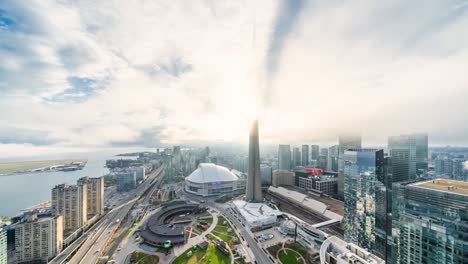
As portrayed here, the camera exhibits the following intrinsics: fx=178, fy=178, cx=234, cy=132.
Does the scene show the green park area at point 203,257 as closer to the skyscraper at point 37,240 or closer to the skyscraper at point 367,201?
the skyscraper at point 37,240

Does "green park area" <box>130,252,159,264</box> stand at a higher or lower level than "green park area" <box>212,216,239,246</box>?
higher

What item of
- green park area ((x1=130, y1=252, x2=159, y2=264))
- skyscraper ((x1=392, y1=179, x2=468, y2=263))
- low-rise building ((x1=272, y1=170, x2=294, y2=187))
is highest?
skyscraper ((x1=392, y1=179, x2=468, y2=263))

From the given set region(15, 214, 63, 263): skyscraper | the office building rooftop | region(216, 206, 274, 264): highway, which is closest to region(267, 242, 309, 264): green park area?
region(216, 206, 274, 264): highway

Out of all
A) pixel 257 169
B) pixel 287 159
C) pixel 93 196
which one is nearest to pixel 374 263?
pixel 257 169

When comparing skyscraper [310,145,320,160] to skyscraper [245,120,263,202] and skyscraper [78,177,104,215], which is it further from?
skyscraper [78,177,104,215]

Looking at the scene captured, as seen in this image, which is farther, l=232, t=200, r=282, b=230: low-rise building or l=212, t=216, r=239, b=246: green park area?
l=232, t=200, r=282, b=230: low-rise building

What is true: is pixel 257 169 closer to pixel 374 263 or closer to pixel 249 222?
pixel 249 222

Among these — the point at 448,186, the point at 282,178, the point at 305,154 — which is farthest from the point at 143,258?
the point at 305,154

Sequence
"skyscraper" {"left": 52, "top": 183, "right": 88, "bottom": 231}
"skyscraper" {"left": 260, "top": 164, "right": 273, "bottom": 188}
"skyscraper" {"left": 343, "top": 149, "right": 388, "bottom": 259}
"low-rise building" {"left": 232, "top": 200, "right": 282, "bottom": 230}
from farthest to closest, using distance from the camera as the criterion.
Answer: "skyscraper" {"left": 260, "top": 164, "right": 273, "bottom": 188} → "low-rise building" {"left": 232, "top": 200, "right": 282, "bottom": 230} → "skyscraper" {"left": 52, "top": 183, "right": 88, "bottom": 231} → "skyscraper" {"left": 343, "top": 149, "right": 388, "bottom": 259}
